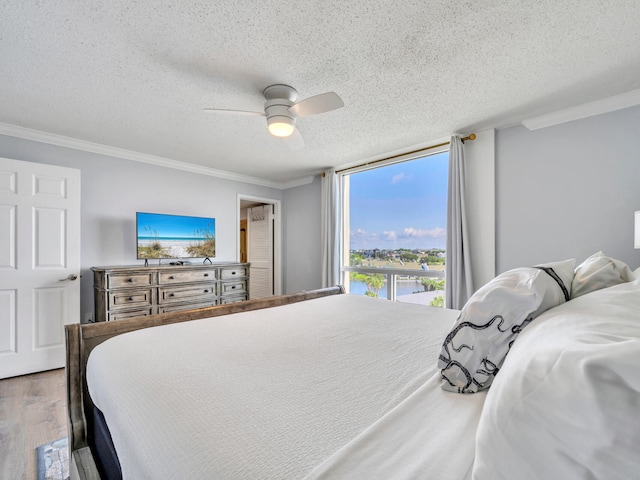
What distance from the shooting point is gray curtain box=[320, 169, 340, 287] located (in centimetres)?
437

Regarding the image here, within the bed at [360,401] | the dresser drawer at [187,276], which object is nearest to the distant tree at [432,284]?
the bed at [360,401]

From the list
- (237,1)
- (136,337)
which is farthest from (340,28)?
(136,337)

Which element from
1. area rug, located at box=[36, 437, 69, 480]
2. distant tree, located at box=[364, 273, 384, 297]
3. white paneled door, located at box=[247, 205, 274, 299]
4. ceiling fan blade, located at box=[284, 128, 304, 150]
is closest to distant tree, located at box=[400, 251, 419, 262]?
distant tree, located at box=[364, 273, 384, 297]

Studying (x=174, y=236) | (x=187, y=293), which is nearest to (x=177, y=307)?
(x=187, y=293)

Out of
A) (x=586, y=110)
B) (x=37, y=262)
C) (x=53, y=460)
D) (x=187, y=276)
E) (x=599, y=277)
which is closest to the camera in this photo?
(x=599, y=277)

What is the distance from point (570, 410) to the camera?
1.26 ft

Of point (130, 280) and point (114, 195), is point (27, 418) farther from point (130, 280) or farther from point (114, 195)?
point (114, 195)

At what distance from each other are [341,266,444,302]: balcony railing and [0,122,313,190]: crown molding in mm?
1769

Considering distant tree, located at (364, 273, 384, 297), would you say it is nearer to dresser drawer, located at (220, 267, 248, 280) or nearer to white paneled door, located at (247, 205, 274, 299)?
dresser drawer, located at (220, 267, 248, 280)

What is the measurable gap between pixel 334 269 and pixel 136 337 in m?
3.17

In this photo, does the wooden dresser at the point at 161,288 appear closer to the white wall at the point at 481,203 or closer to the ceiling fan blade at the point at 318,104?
the ceiling fan blade at the point at 318,104

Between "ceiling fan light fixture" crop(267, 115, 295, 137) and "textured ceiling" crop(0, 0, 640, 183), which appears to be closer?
"textured ceiling" crop(0, 0, 640, 183)

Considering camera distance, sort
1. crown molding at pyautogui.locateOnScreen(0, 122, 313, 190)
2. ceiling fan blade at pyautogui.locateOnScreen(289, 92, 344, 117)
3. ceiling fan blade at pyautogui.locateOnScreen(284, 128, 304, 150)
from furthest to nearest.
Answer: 1. crown molding at pyautogui.locateOnScreen(0, 122, 313, 190)
2. ceiling fan blade at pyautogui.locateOnScreen(284, 128, 304, 150)
3. ceiling fan blade at pyautogui.locateOnScreen(289, 92, 344, 117)

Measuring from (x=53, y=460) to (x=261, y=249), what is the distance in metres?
4.21
